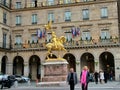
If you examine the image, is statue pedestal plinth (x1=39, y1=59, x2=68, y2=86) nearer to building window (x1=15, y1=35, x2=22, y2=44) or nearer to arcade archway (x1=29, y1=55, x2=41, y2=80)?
arcade archway (x1=29, y1=55, x2=41, y2=80)

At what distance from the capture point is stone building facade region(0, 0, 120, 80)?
1694 inches

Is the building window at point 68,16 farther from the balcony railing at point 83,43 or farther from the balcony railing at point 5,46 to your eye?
the balcony railing at point 5,46

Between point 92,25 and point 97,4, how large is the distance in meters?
3.36

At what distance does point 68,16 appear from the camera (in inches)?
1807

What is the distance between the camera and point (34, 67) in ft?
162

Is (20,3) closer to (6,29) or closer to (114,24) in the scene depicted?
(6,29)

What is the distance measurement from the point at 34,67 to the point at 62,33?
27.0ft

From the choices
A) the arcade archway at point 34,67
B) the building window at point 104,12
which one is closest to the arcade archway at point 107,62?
the building window at point 104,12

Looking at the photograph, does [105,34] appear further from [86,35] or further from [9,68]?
[9,68]

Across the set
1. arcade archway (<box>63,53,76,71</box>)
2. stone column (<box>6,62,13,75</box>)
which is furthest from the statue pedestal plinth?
stone column (<box>6,62,13,75</box>)

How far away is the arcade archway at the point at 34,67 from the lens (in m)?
48.7

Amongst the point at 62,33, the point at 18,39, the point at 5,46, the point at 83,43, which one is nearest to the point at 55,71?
the point at 83,43

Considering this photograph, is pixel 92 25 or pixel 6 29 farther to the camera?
pixel 6 29

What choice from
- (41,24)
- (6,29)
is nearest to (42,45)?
(41,24)
